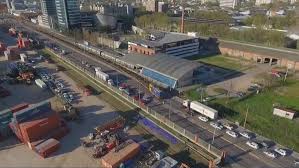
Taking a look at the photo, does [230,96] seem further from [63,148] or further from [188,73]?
[63,148]

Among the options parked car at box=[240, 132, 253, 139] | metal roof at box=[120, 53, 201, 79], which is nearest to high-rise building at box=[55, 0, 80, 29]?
metal roof at box=[120, 53, 201, 79]

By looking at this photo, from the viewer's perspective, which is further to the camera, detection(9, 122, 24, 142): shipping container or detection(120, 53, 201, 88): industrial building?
detection(120, 53, 201, 88): industrial building

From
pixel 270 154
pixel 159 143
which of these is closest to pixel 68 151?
pixel 159 143

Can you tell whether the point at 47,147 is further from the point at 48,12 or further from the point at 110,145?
the point at 48,12

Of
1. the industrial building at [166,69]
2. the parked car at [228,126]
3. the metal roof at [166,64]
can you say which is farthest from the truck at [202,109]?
the metal roof at [166,64]

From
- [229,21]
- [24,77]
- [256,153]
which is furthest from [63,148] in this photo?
[229,21]

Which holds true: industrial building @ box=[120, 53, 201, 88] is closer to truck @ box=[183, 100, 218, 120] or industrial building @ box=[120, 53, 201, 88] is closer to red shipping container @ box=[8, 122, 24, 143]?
truck @ box=[183, 100, 218, 120]

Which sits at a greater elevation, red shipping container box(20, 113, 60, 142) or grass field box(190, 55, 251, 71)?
grass field box(190, 55, 251, 71)

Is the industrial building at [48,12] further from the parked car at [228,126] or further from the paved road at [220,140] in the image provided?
→ the parked car at [228,126]
